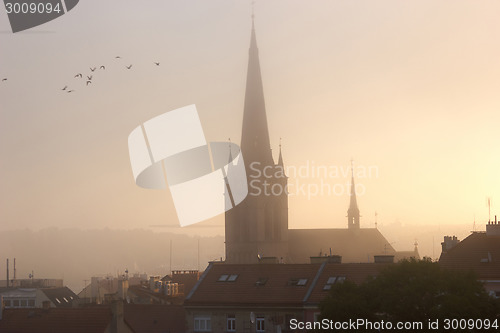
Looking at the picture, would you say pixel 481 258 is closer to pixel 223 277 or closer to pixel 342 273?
pixel 342 273

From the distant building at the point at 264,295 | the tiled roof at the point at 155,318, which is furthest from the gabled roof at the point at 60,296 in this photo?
the distant building at the point at 264,295

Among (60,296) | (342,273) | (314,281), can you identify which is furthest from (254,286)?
(60,296)

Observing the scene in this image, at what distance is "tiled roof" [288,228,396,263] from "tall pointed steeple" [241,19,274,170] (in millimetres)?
20026

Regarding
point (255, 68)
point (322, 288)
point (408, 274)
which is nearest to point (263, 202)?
point (255, 68)

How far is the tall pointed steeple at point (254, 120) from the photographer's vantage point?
168 meters

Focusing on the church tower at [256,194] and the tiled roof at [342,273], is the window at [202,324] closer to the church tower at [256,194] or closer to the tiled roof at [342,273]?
the tiled roof at [342,273]

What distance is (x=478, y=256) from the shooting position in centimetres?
8394

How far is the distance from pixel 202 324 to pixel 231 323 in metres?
2.54

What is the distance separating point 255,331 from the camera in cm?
8025

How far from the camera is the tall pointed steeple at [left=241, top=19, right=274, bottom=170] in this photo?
16825 centimetres

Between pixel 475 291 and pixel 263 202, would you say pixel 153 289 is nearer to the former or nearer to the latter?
pixel 263 202

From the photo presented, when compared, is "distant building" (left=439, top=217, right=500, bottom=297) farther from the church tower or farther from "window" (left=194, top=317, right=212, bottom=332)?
the church tower

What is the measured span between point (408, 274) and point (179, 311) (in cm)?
3346

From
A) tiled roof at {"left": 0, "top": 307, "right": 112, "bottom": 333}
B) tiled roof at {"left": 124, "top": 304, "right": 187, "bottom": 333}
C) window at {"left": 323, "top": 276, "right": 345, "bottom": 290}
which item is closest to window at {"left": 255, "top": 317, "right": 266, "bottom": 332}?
window at {"left": 323, "top": 276, "right": 345, "bottom": 290}
